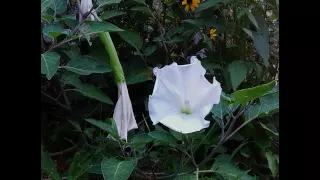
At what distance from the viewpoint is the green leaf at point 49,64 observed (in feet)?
2.82

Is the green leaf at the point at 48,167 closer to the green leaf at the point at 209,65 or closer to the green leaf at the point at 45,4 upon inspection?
the green leaf at the point at 45,4

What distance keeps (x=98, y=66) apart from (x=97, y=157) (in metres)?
0.19

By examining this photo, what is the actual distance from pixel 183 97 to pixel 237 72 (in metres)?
0.33

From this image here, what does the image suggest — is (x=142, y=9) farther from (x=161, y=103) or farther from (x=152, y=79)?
(x=161, y=103)

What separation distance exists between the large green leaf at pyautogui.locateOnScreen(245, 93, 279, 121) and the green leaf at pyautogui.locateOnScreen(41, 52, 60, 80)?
36cm

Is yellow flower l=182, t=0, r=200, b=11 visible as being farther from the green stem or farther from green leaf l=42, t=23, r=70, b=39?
green leaf l=42, t=23, r=70, b=39

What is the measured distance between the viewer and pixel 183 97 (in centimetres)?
87

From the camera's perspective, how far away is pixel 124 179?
84cm

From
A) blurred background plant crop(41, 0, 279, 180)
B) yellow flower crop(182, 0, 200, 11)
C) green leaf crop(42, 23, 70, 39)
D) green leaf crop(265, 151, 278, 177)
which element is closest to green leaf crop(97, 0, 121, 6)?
blurred background plant crop(41, 0, 279, 180)

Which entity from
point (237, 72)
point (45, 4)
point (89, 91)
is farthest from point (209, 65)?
point (45, 4)
